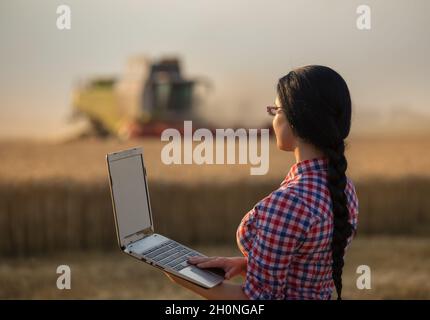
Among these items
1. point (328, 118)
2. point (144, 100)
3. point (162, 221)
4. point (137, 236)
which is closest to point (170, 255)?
point (137, 236)

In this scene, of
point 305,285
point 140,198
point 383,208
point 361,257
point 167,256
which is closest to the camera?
point 305,285

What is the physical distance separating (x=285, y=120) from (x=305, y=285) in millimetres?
385

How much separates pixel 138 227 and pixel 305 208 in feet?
1.86

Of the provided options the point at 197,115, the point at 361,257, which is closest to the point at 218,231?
the point at 361,257

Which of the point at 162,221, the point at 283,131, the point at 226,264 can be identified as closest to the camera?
the point at 283,131

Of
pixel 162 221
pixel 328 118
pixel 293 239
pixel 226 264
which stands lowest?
pixel 162 221

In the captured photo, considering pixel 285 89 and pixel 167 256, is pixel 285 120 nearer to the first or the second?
pixel 285 89

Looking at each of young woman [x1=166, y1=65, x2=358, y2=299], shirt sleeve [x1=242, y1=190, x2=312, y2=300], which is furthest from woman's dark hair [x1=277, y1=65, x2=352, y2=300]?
shirt sleeve [x1=242, y1=190, x2=312, y2=300]

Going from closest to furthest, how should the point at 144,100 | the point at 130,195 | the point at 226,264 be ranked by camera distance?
1. the point at 226,264
2. the point at 130,195
3. the point at 144,100

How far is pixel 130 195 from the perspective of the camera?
2.07 metres

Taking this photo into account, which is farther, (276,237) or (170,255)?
(170,255)

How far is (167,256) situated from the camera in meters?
1.98

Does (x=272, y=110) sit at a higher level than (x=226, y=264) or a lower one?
higher

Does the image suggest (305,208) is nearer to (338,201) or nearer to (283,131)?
(338,201)
